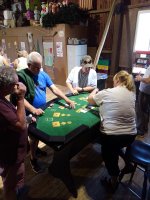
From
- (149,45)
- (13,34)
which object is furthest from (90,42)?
(13,34)

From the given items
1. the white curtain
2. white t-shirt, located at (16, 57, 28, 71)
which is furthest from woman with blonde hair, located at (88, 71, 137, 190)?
the white curtain

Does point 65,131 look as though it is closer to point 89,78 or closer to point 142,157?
point 142,157

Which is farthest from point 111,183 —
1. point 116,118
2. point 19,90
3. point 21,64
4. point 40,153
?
point 21,64

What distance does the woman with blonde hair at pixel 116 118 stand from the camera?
188 cm

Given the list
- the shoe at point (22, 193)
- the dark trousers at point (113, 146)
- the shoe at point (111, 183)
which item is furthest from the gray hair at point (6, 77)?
the shoe at point (111, 183)

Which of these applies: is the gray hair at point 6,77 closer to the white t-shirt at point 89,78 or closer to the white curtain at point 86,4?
the white t-shirt at point 89,78

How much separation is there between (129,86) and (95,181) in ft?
Answer: 3.98

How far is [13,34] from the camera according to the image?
7.12 m

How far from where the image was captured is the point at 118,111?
186 centimetres

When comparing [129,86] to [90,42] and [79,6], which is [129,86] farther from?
[79,6]

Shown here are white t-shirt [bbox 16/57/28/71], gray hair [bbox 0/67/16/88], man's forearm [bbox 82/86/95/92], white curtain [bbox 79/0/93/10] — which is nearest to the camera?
Answer: gray hair [bbox 0/67/16/88]

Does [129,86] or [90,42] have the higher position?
[90,42]

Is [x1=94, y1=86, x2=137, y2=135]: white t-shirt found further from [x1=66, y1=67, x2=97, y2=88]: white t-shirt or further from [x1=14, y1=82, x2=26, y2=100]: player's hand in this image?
[x1=66, y1=67, x2=97, y2=88]: white t-shirt

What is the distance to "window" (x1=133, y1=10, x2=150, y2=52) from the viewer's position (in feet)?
12.5
